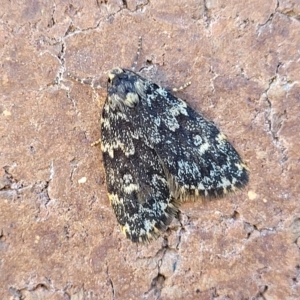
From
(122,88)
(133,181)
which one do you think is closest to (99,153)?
(133,181)

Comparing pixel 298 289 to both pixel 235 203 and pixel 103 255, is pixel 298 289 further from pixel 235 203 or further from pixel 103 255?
pixel 103 255

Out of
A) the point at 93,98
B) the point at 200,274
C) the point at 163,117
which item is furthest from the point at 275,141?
the point at 93,98

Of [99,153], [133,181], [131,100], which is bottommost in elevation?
[133,181]

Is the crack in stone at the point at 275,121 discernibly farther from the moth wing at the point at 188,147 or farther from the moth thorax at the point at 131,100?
the moth thorax at the point at 131,100

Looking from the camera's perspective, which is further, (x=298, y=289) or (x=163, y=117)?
(x=163, y=117)

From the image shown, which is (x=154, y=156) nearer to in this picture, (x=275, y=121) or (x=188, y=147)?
(x=188, y=147)

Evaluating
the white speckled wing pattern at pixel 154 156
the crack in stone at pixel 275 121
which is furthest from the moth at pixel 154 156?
the crack in stone at pixel 275 121

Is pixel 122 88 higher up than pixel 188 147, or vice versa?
pixel 122 88
